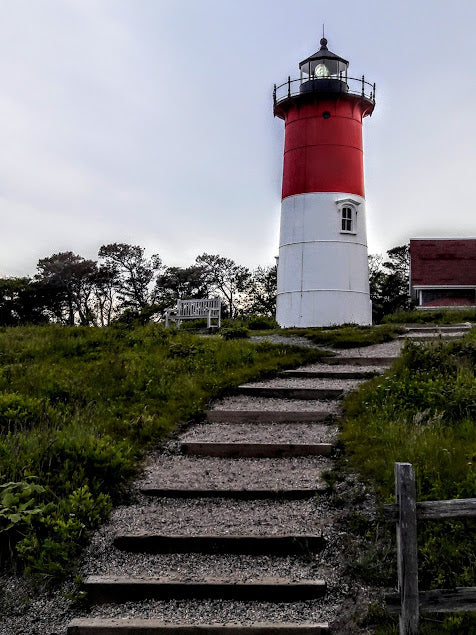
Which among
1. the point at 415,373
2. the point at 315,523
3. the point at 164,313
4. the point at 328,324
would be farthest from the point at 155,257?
the point at 315,523

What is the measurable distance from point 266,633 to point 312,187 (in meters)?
18.2

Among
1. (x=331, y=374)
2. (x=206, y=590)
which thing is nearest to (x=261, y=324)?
(x=331, y=374)

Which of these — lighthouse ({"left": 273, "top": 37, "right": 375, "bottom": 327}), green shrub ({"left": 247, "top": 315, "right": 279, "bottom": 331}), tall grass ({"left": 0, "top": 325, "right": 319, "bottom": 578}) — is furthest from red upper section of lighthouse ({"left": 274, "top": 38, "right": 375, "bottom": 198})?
tall grass ({"left": 0, "top": 325, "right": 319, "bottom": 578})

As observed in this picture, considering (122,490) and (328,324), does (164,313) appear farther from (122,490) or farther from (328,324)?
(122,490)

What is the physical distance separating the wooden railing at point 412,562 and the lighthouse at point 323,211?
16509 millimetres

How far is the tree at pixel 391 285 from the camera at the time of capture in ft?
121

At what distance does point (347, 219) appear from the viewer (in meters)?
21.3

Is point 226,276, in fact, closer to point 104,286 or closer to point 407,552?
point 104,286

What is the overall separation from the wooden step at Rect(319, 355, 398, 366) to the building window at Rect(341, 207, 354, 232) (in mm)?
9906

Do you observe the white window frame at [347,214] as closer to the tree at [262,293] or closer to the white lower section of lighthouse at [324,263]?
the white lower section of lighthouse at [324,263]

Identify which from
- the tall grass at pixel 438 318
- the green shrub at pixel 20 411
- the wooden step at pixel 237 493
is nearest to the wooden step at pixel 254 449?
the wooden step at pixel 237 493

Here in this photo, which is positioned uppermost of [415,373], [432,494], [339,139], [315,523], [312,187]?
[339,139]

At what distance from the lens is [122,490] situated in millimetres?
6270

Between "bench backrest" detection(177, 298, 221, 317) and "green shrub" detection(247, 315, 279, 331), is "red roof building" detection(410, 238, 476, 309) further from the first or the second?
"bench backrest" detection(177, 298, 221, 317)
